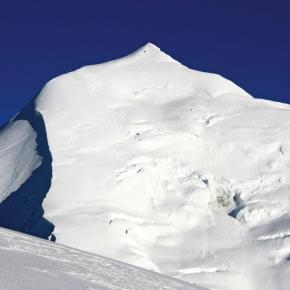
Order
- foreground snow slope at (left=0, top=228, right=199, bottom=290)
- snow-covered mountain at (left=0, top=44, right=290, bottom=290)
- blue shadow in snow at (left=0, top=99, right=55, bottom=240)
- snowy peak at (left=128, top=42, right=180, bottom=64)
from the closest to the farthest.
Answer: foreground snow slope at (left=0, top=228, right=199, bottom=290)
snow-covered mountain at (left=0, top=44, right=290, bottom=290)
blue shadow in snow at (left=0, top=99, right=55, bottom=240)
snowy peak at (left=128, top=42, right=180, bottom=64)

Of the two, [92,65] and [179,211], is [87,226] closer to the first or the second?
[179,211]

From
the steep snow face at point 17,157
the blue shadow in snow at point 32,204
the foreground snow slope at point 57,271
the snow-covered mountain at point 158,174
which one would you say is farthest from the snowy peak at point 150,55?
the foreground snow slope at point 57,271

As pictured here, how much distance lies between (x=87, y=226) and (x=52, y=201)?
3096 mm

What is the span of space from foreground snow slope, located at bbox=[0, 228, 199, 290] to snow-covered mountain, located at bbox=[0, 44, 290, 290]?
1441cm

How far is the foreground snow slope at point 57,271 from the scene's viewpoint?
26.9 ft

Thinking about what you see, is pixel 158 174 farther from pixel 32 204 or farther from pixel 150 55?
pixel 150 55

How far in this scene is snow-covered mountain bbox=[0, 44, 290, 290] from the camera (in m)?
27.8

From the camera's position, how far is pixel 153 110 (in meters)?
39.2

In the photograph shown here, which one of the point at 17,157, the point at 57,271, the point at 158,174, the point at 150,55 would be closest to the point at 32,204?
the point at 17,157

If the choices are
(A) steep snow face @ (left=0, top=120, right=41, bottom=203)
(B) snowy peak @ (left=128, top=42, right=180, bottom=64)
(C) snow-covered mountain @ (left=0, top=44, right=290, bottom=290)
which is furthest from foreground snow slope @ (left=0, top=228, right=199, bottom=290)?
(B) snowy peak @ (left=128, top=42, right=180, bottom=64)

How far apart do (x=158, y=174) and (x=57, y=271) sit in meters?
23.6

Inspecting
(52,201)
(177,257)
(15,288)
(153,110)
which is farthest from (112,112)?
(15,288)

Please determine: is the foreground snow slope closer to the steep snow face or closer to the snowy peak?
the steep snow face

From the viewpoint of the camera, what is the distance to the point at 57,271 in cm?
945
